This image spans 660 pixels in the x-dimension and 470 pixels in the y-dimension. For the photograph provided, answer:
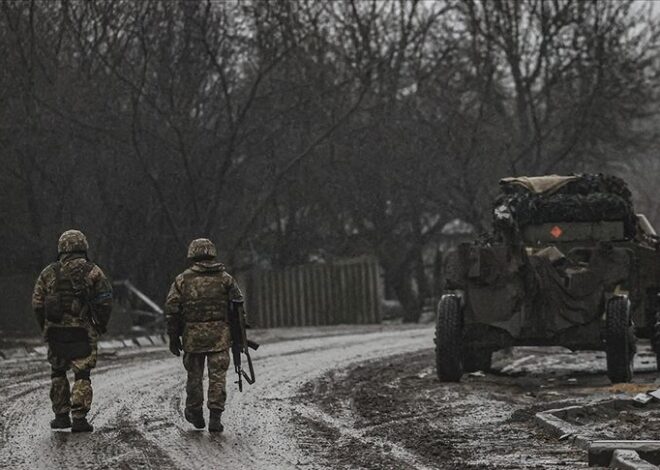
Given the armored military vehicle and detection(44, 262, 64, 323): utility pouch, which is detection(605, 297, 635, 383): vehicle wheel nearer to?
the armored military vehicle

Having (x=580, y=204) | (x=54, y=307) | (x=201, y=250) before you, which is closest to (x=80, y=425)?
(x=54, y=307)

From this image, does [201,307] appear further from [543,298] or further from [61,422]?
[543,298]

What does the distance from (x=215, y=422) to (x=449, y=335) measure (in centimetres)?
510

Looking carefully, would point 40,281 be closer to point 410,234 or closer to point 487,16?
point 487,16

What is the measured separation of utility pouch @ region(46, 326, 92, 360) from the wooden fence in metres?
24.5

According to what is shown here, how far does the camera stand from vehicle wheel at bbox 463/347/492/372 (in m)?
17.4

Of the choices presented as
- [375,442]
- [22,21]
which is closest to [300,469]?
[375,442]

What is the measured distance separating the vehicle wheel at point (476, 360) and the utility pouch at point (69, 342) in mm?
6529

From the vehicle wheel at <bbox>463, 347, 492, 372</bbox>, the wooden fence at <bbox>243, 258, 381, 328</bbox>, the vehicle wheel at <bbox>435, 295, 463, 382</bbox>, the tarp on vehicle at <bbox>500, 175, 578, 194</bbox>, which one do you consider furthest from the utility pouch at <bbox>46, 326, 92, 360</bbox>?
the wooden fence at <bbox>243, 258, 381, 328</bbox>

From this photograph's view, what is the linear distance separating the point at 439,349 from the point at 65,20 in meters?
14.7

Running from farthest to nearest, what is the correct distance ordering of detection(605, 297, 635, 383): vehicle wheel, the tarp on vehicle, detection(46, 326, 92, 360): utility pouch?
the tarp on vehicle, detection(605, 297, 635, 383): vehicle wheel, detection(46, 326, 92, 360): utility pouch

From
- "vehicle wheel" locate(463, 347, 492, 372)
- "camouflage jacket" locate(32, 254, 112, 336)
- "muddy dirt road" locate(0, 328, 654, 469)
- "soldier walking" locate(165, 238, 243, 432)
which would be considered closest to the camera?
"muddy dirt road" locate(0, 328, 654, 469)

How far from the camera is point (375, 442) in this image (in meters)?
10.6

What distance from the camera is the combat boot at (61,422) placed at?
1170 cm
